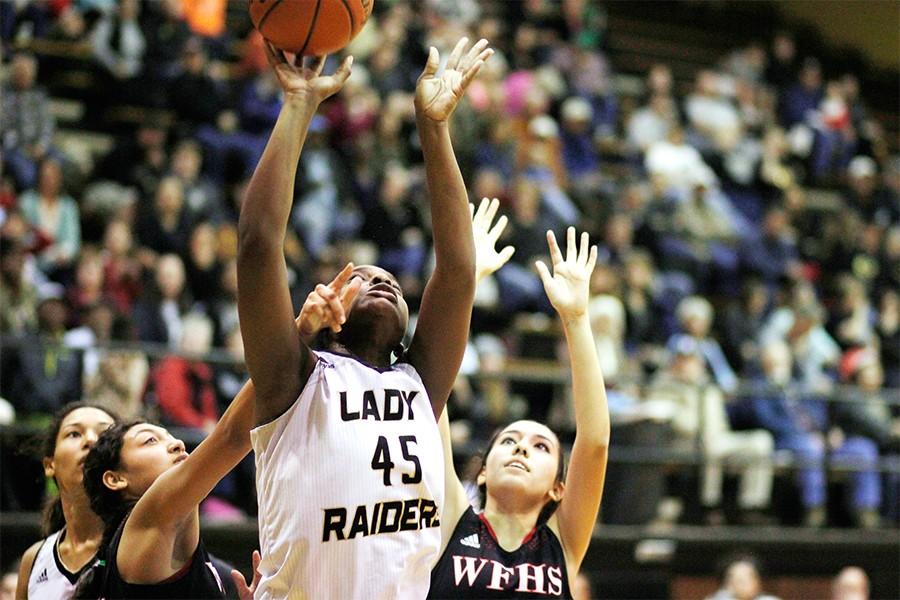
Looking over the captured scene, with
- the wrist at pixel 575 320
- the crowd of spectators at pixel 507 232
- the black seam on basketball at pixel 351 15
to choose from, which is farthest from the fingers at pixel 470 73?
the crowd of spectators at pixel 507 232

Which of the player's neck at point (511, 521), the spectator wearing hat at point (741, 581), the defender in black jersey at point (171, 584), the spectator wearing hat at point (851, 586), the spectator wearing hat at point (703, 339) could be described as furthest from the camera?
the spectator wearing hat at point (703, 339)

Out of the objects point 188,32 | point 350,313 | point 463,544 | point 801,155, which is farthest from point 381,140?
point 350,313

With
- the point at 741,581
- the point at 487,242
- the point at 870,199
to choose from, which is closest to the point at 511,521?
the point at 487,242

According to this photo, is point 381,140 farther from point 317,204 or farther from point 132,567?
point 132,567

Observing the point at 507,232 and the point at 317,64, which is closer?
the point at 317,64

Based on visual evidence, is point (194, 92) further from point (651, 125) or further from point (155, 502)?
point (155, 502)

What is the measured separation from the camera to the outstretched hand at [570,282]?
3830 mm

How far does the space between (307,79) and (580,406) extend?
146 cm

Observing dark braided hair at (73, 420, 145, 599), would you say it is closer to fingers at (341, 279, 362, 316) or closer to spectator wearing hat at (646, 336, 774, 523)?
fingers at (341, 279, 362, 316)

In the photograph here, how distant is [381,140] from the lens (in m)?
10.6

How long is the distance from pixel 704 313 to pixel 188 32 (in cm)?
469

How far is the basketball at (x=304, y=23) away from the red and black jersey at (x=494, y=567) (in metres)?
1.57

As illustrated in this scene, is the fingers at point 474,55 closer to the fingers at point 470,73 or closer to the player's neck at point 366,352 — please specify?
the fingers at point 470,73

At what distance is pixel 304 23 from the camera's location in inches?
114
